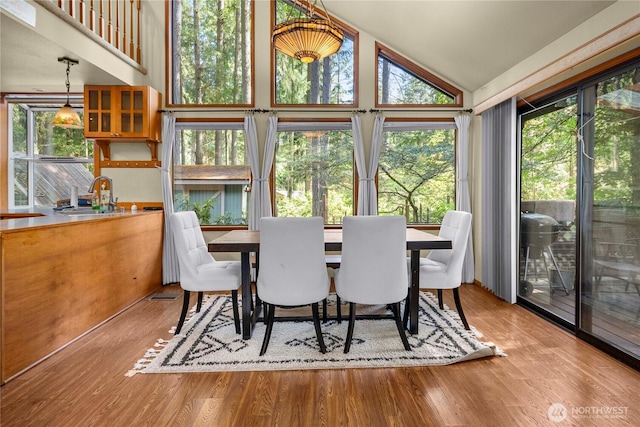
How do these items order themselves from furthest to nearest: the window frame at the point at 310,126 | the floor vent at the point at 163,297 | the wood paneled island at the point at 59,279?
the window frame at the point at 310,126
the floor vent at the point at 163,297
the wood paneled island at the point at 59,279

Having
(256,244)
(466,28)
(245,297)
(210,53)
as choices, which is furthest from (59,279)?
(466,28)

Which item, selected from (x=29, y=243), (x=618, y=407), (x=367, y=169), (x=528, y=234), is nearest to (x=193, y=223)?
(x=29, y=243)

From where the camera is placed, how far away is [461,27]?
10.7 feet

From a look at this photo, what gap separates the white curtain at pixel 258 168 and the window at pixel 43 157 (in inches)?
86.7

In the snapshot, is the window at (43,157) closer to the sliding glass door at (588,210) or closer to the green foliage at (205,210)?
the green foliage at (205,210)

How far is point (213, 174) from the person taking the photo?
14.4 ft

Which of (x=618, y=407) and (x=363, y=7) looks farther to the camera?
(x=363, y=7)

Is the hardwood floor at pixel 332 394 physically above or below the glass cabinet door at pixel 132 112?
below

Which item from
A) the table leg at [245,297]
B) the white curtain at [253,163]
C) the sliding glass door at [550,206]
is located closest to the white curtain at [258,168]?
the white curtain at [253,163]

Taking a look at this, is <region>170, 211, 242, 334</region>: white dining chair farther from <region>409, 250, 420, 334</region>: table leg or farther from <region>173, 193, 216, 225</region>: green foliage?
<region>173, 193, 216, 225</region>: green foliage

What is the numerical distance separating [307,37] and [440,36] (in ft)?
6.07

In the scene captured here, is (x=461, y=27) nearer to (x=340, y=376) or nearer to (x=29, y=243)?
(x=340, y=376)

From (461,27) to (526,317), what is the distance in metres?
2.83

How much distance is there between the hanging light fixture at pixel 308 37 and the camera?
7.98 ft
